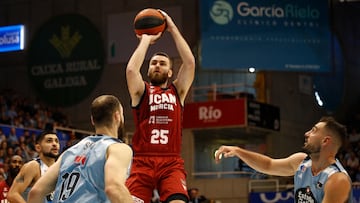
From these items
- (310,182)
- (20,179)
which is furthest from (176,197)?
(20,179)

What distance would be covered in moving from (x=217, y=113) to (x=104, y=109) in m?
19.4

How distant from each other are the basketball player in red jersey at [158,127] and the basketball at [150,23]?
0.06 metres

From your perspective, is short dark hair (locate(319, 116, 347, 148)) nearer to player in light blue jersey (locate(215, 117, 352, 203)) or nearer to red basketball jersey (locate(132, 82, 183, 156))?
player in light blue jersey (locate(215, 117, 352, 203))

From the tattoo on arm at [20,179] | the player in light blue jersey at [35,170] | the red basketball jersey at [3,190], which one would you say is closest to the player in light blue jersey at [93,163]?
the player in light blue jersey at [35,170]

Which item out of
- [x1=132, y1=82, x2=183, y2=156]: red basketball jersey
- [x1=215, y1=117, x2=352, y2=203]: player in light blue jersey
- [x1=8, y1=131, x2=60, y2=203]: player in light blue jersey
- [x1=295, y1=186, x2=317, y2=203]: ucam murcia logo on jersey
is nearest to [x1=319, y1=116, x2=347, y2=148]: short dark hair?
[x1=215, y1=117, x2=352, y2=203]: player in light blue jersey

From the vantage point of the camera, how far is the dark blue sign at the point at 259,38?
24.1 m

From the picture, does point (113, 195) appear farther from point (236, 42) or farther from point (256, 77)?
point (256, 77)

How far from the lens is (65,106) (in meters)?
27.2

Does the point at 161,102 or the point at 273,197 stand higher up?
the point at 161,102

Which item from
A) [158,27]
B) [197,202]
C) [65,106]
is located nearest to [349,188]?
[158,27]

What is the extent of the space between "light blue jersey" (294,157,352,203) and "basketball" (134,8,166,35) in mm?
2118

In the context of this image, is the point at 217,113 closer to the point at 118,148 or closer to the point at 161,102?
the point at 161,102

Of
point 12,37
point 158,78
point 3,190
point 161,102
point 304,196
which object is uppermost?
point 12,37

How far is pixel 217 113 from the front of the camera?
2436 centimetres
